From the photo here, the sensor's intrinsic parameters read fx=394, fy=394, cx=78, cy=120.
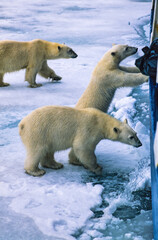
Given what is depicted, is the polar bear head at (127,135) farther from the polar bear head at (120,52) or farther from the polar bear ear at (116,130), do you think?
the polar bear head at (120,52)

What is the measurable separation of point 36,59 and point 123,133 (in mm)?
2909

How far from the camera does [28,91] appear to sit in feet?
19.0

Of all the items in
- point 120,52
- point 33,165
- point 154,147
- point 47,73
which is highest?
point 120,52

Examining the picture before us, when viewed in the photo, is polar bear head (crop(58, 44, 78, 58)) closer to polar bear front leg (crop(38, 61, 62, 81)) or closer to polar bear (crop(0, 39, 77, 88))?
polar bear (crop(0, 39, 77, 88))

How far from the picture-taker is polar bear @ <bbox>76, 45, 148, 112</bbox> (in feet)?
13.1

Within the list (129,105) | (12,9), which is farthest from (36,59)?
(12,9)

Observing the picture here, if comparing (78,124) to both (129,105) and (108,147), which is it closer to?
(108,147)

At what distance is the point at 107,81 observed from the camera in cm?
403

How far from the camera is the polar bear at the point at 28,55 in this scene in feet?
18.5

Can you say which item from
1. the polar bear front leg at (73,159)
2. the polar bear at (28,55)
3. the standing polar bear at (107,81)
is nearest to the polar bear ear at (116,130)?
the polar bear front leg at (73,159)

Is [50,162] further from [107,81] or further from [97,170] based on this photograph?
[107,81]

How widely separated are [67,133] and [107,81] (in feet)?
3.33

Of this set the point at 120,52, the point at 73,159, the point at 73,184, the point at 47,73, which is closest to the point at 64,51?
the point at 47,73

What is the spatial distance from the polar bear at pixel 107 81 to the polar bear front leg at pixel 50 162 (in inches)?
28.1
